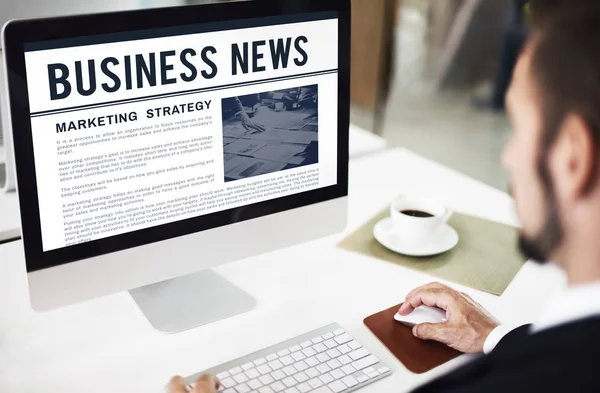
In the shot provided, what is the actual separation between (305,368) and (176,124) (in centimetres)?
41

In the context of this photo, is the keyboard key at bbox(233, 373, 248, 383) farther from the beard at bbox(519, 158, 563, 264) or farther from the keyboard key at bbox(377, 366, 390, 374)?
the beard at bbox(519, 158, 563, 264)

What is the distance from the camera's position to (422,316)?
3.72ft

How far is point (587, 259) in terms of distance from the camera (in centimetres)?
65

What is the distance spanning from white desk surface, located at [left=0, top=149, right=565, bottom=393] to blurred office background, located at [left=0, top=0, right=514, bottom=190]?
2705 millimetres

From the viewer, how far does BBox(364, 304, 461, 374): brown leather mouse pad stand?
1.05 meters

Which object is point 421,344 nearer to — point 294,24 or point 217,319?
point 217,319

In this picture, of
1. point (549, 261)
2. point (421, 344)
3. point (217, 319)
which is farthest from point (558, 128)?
point (217, 319)

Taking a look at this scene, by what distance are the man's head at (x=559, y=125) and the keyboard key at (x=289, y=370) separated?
0.42 m

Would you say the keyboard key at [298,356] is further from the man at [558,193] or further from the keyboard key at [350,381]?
the man at [558,193]

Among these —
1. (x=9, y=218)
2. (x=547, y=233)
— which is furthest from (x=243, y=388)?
(x=9, y=218)

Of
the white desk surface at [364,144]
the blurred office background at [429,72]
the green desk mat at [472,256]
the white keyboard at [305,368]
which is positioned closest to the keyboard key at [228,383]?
the white keyboard at [305,368]

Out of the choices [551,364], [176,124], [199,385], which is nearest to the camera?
[551,364]

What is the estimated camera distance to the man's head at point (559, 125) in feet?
2.05

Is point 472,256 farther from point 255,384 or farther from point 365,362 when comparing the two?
point 255,384
